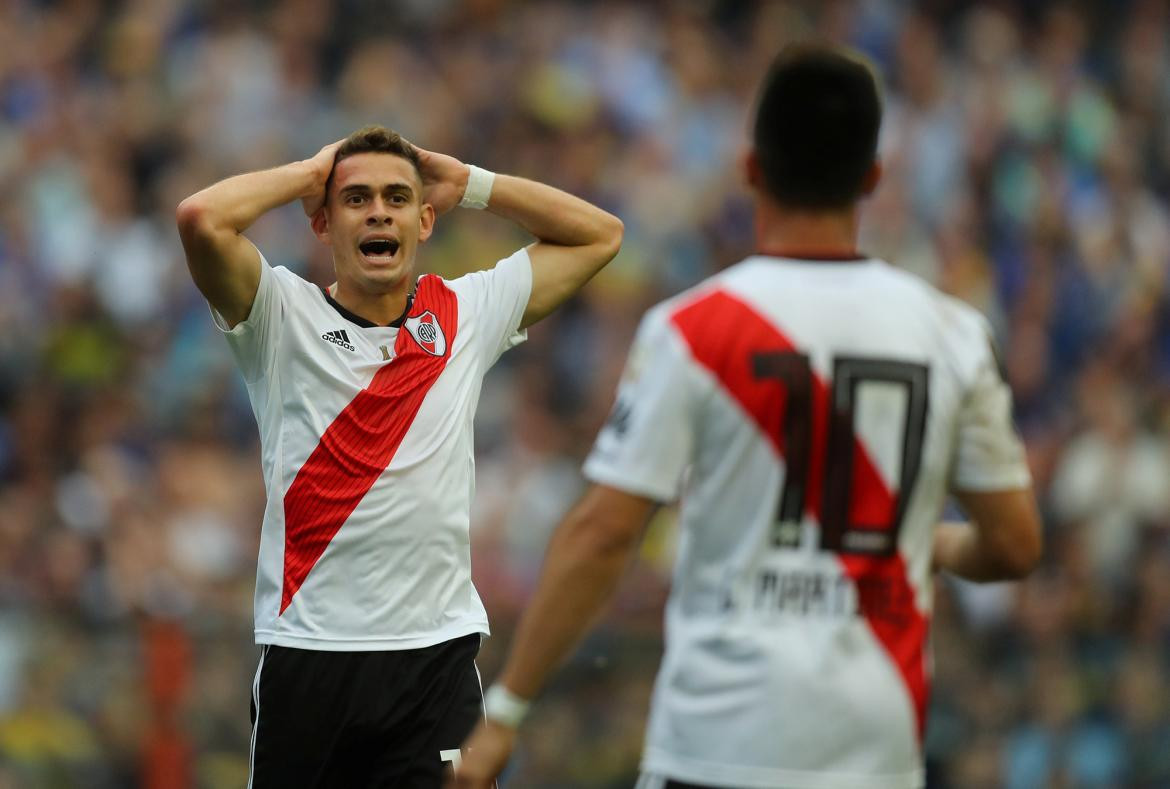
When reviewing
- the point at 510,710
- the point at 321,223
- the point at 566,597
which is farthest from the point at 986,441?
the point at 321,223

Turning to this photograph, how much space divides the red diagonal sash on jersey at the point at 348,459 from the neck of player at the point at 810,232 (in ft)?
6.56

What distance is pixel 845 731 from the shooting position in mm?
4008

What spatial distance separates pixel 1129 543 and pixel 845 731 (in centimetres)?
833

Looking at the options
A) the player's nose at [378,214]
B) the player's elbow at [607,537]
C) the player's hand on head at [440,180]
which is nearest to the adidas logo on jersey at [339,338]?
the player's nose at [378,214]

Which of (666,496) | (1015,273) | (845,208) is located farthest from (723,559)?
(1015,273)

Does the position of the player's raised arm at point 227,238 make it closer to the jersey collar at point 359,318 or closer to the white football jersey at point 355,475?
the white football jersey at point 355,475

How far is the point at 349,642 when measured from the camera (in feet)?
18.5

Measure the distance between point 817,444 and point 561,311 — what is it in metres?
9.11

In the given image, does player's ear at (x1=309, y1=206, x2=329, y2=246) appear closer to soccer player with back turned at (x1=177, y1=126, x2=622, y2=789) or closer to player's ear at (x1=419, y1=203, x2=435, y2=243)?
soccer player with back turned at (x1=177, y1=126, x2=622, y2=789)

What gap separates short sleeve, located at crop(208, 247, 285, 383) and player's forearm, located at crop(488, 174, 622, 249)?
0.90 m

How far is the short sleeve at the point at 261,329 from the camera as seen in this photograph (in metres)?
5.76

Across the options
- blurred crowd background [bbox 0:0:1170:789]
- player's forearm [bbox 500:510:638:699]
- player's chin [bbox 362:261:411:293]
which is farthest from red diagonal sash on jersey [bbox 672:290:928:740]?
blurred crowd background [bbox 0:0:1170:789]

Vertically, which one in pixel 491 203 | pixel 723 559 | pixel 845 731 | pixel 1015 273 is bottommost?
pixel 845 731

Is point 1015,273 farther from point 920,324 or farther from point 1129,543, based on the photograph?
point 920,324
